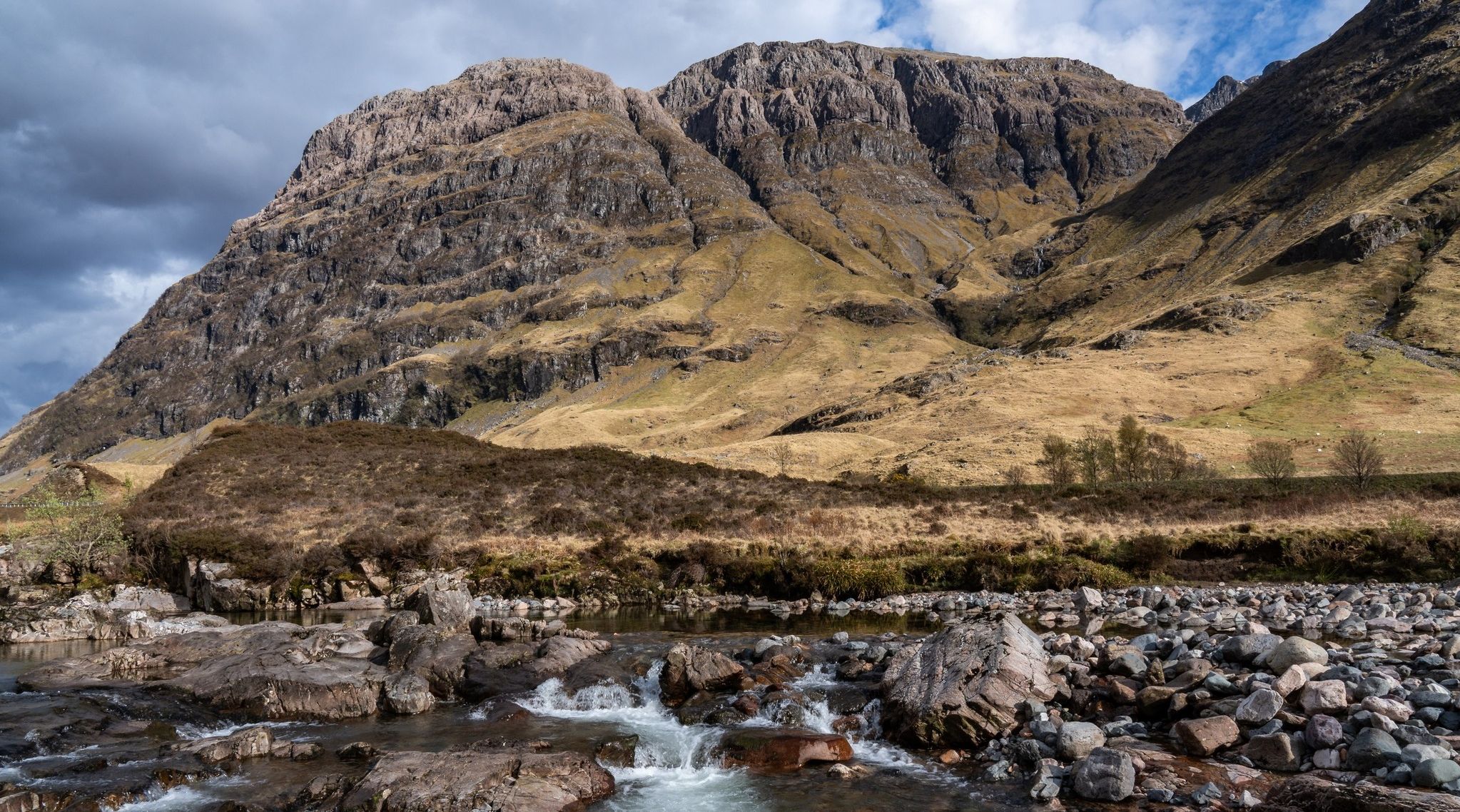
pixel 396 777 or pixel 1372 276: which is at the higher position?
pixel 1372 276

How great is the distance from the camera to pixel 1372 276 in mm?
158250

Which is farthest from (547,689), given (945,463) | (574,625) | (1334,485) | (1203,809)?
(945,463)

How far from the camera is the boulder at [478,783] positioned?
1202cm

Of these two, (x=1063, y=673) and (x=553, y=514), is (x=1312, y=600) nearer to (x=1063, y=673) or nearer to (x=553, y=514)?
(x=1063, y=673)

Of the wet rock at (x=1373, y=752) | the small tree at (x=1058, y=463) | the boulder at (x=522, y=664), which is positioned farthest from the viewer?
the small tree at (x=1058, y=463)

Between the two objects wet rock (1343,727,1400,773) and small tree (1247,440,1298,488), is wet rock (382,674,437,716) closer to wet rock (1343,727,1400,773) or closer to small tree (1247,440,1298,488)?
wet rock (1343,727,1400,773)

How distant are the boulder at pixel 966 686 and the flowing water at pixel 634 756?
59 cm

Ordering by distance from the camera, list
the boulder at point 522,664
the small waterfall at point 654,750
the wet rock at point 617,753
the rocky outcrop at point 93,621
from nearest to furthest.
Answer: the small waterfall at point 654,750 → the wet rock at point 617,753 → the boulder at point 522,664 → the rocky outcrop at point 93,621

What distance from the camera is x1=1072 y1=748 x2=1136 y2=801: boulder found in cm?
1134

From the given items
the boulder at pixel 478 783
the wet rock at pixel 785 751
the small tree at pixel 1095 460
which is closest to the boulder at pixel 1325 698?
the wet rock at pixel 785 751

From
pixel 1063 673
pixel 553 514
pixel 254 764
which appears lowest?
pixel 254 764

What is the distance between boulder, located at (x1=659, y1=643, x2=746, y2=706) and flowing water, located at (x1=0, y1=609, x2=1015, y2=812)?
448 mm

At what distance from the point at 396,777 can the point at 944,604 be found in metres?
23.7

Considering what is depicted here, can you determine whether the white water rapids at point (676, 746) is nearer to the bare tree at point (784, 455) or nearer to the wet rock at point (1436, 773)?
the wet rock at point (1436, 773)
